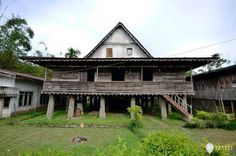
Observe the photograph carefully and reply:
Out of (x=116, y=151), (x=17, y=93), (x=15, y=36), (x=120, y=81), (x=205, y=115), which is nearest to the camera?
(x=116, y=151)

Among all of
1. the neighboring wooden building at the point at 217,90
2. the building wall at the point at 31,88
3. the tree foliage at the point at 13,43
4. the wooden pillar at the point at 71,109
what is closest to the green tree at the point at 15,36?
the tree foliage at the point at 13,43

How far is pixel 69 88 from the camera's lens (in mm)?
15680

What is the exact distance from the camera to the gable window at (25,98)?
18938mm

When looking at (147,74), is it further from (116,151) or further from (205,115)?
(116,151)

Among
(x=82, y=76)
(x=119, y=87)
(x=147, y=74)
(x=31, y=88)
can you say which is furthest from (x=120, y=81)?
(x=31, y=88)

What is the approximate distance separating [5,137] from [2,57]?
25.3 m

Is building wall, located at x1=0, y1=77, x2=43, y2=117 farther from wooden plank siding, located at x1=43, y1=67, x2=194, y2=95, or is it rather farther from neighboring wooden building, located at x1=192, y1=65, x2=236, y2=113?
neighboring wooden building, located at x1=192, y1=65, x2=236, y2=113

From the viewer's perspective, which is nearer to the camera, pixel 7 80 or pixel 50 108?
pixel 50 108

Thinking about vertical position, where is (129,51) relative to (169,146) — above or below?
above

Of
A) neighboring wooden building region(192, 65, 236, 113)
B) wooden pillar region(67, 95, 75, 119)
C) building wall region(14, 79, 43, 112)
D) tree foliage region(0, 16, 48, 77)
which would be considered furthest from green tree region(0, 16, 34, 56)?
neighboring wooden building region(192, 65, 236, 113)

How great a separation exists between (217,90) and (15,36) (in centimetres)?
3469

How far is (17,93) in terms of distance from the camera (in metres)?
17.8

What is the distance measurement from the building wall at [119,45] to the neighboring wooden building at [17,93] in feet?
27.8

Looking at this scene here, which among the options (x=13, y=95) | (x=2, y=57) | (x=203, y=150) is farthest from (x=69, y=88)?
(x=2, y=57)
